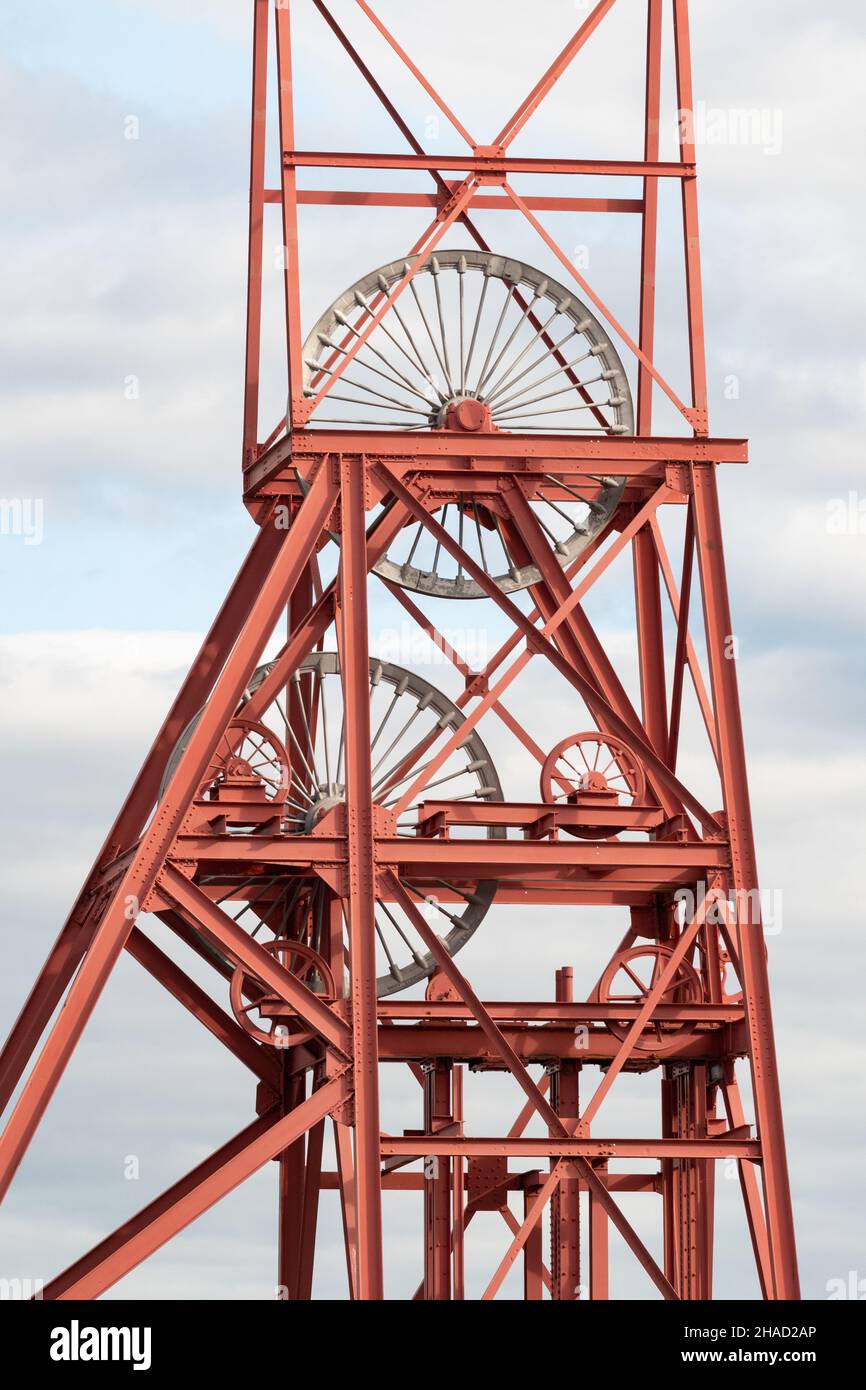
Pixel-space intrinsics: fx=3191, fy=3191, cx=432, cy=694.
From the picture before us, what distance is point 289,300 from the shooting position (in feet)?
120

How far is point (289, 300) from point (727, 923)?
28.5 ft

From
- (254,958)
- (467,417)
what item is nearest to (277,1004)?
(254,958)

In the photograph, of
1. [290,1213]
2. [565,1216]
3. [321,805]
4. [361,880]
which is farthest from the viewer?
[290,1213]

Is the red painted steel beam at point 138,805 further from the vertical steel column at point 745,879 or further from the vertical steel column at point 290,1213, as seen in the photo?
the vertical steel column at point 745,879

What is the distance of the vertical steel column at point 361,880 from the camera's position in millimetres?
33219

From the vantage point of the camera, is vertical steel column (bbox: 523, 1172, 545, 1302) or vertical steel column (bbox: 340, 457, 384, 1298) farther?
vertical steel column (bbox: 523, 1172, 545, 1302)

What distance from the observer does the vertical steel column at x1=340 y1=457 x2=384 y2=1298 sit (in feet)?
109

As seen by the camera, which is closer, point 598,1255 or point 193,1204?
point 193,1204

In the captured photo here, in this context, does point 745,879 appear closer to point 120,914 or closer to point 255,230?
point 120,914

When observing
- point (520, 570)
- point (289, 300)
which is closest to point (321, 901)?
point (520, 570)

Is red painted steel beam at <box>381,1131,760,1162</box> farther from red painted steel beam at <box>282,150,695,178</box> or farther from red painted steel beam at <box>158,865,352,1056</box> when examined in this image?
red painted steel beam at <box>282,150,695,178</box>

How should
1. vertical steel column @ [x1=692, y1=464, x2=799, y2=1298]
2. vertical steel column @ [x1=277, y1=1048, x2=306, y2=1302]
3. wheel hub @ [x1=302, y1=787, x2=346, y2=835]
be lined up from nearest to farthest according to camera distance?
vertical steel column @ [x1=692, y1=464, x2=799, y2=1298] < wheel hub @ [x1=302, y1=787, x2=346, y2=835] < vertical steel column @ [x1=277, y1=1048, x2=306, y2=1302]

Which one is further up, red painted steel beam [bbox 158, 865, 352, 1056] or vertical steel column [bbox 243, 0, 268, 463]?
vertical steel column [bbox 243, 0, 268, 463]

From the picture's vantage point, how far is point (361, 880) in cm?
3444
